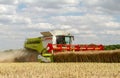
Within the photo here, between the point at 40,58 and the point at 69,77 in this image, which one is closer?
the point at 69,77

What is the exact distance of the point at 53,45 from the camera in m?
24.1

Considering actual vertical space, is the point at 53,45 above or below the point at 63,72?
below

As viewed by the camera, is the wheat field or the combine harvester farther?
the combine harvester

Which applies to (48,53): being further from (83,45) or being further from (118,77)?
(118,77)

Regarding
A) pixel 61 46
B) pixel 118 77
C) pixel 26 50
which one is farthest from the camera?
pixel 26 50

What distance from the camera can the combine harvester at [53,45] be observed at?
23347 mm

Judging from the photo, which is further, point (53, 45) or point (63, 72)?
point (53, 45)

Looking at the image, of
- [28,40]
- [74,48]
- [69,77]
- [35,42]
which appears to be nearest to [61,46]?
[74,48]

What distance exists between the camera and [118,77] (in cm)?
1048

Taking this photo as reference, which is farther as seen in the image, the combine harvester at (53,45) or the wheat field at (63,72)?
the combine harvester at (53,45)

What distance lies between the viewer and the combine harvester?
2335cm

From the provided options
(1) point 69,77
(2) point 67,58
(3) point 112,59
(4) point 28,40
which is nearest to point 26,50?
(4) point 28,40

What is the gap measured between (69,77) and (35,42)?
1882cm

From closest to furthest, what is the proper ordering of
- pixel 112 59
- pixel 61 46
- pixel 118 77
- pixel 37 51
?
pixel 118 77
pixel 112 59
pixel 61 46
pixel 37 51
